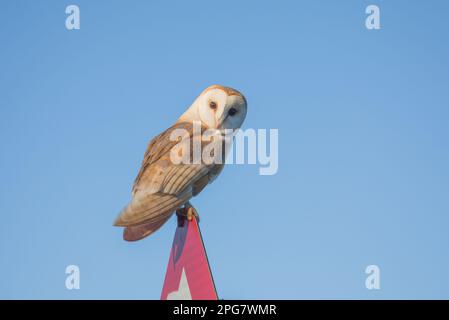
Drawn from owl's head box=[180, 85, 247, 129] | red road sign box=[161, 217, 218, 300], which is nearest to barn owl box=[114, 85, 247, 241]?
owl's head box=[180, 85, 247, 129]

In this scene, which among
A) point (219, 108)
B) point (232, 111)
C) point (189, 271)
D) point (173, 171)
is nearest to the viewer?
point (189, 271)

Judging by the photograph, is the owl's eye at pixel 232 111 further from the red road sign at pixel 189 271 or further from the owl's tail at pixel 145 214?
the red road sign at pixel 189 271

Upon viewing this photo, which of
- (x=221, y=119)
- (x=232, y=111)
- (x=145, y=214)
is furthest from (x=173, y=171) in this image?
(x=232, y=111)

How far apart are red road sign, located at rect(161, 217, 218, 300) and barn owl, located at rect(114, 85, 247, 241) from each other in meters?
2.23

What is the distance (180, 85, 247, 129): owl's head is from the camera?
8.94 meters

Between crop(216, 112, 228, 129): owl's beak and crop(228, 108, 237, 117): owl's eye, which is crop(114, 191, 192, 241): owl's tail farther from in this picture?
crop(228, 108, 237, 117): owl's eye

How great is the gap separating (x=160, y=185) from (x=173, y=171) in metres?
0.28

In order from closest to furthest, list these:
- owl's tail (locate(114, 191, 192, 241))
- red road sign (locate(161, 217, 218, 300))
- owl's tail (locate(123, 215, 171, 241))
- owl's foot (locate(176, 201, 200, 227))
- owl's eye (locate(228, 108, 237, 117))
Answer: red road sign (locate(161, 217, 218, 300)) < owl's tail (locate(114, 191, 192, 241)) < owl's tail (locate(123, 215, 171, 241)) < owl's foot (locate(176, 201, 200, 227)) < owl's eye (locate(228, 108, 237, 117))

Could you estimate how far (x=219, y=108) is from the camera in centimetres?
893

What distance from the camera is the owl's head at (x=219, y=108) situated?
894 cm

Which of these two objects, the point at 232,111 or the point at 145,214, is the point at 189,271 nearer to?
the point at 145,214
